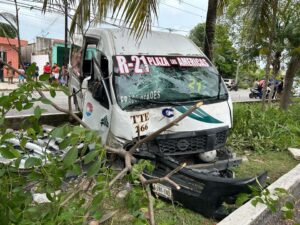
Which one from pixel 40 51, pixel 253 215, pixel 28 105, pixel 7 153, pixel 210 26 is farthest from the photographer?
pixel 40 51

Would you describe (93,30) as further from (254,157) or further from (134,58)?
(254,157)

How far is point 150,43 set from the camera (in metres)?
5.06

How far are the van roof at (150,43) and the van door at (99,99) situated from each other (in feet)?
1.01

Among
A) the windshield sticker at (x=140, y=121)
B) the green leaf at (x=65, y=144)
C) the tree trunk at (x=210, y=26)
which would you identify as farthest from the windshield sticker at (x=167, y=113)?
the tree trunk at (x=210, y=26)

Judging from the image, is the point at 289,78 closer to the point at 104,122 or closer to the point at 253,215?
the point at 104,122

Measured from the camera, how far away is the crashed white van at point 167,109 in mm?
3762

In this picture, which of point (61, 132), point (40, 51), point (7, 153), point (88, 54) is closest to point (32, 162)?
point (7, 153)

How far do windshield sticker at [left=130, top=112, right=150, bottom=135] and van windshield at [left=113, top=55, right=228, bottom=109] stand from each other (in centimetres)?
15

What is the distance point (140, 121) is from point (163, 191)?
857 mm

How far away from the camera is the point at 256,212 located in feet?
11.1

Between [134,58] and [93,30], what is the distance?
55.6 inches

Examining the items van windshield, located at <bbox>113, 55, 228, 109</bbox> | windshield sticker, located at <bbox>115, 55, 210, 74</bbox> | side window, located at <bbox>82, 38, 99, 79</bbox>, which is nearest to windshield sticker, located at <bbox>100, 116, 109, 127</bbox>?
van windshield, located at <bbox>113, 55, 228, 109</bbox>

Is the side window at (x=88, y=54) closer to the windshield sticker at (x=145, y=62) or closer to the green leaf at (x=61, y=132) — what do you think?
the windshield sticker at (x=145, y=62)

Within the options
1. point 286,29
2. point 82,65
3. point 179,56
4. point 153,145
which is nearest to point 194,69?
point 179,56
